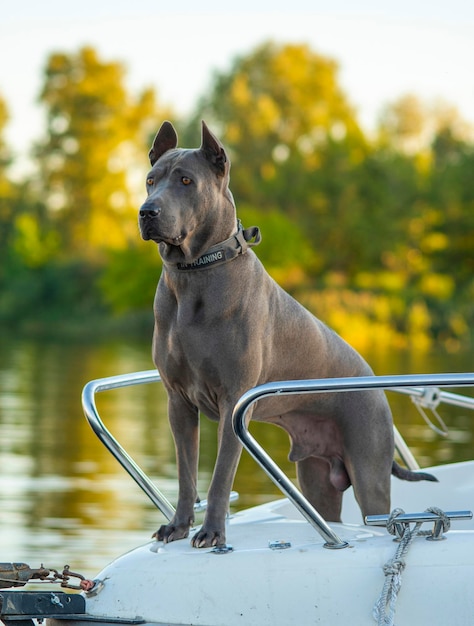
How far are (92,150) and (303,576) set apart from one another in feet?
193

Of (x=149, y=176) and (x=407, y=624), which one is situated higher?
(x=149, y=176)

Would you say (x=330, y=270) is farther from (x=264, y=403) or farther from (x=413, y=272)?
(x=264, y=403)

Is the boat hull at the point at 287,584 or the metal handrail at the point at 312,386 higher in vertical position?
the metal handrail at the point at 312,386

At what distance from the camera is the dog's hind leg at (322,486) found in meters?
4.53

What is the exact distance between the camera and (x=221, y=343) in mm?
3754

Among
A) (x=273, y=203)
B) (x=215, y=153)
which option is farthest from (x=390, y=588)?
(x=273, y=203)

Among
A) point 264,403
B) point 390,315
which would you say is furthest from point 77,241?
point 264,403

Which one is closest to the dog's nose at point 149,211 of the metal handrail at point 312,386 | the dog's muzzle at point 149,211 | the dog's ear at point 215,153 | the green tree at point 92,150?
the dog's muzzle at point 149,211

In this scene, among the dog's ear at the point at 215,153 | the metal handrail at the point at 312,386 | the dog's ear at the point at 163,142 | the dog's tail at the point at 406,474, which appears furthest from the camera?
the dog's tail at the point at 406,474

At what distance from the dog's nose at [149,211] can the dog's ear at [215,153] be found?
279 millimetres

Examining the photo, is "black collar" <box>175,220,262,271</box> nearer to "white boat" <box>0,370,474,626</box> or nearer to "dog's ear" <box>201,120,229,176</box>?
"dog's ear" <box>201,120,229,176</box>

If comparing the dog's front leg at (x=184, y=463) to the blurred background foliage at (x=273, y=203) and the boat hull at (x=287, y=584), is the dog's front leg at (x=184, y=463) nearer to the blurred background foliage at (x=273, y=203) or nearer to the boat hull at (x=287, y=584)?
the boat hull at (x=287, y=584)

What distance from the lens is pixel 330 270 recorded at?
52.5 metres

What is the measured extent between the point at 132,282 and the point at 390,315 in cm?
1346
